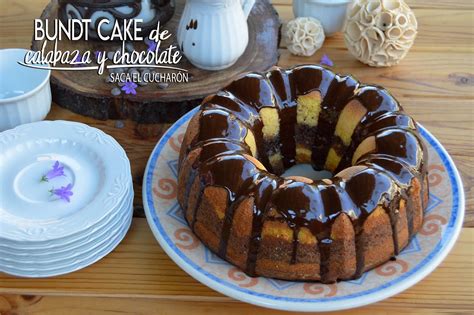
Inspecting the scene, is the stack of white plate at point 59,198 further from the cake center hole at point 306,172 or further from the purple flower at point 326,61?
the purple flower at point 326,61

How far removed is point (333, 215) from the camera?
1.20m

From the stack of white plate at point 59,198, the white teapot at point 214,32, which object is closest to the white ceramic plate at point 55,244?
the stack of white plate at point 59,198

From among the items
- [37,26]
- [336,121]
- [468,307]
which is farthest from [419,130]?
[37,26]

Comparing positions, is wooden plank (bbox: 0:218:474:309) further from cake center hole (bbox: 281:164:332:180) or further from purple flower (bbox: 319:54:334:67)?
purple flower (bbox: 319:54:334:67)

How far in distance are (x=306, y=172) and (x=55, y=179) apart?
0.56 metres

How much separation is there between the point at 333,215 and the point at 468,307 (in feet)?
1.13

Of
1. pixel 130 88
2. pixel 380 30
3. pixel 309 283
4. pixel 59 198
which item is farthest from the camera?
pixel 380 30

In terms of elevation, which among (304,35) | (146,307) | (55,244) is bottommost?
(146,307)

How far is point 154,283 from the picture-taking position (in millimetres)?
1317

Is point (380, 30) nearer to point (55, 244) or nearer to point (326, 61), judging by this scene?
point (326, 61)

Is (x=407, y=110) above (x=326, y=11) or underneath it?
underneath

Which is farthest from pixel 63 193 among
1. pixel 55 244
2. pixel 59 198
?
pixel 55 244

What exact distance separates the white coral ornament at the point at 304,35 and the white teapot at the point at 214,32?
0.15 metres

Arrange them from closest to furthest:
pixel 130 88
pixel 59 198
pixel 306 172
Result: 1. pixel 59 198
2. pixel 306 172
3. pixel 130 88
